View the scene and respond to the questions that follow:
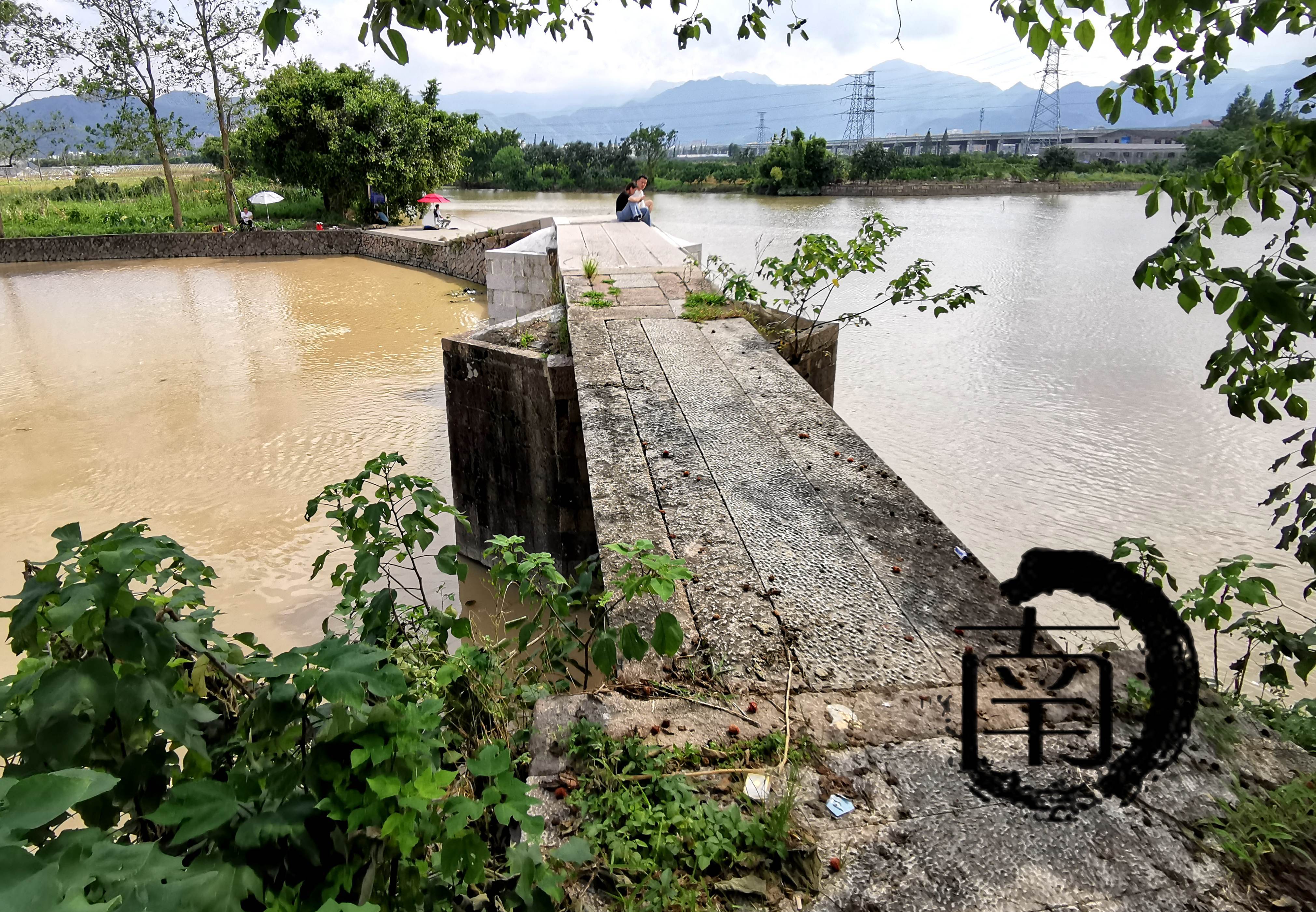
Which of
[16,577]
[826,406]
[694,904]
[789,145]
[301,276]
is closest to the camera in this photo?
[694,904]

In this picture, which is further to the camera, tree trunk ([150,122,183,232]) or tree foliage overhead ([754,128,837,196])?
tree foliage overhead ([754,128,837,196])

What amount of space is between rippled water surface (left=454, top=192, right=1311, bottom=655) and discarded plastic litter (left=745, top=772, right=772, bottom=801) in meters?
4.91

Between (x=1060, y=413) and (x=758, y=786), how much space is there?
31.1 ft

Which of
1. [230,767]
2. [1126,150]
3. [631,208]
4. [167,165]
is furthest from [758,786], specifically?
[1126,150]

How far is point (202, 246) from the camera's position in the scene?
2508cm

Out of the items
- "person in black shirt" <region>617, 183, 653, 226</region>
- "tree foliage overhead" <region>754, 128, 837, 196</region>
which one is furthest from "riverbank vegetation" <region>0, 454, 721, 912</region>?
"tree foliage overhead" <region>754, 128, 837, 196</region>

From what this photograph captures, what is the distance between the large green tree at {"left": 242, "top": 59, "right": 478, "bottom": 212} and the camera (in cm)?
2541

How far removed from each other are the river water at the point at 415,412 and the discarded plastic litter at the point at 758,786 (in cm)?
444

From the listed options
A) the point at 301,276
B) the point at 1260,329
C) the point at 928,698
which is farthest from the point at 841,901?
the point at 301,276

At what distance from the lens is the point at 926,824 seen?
5.71 ft

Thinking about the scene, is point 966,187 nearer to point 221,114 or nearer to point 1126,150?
point 221,114

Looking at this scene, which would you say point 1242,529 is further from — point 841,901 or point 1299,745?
point 841,901

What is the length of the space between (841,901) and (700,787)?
405 mm

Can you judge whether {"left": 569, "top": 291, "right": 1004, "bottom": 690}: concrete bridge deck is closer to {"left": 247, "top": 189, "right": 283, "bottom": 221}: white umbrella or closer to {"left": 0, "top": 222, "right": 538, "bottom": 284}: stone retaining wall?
{"left": 0, "top": 222, "right": 538, "bottom": 284}: stone retaining wall
